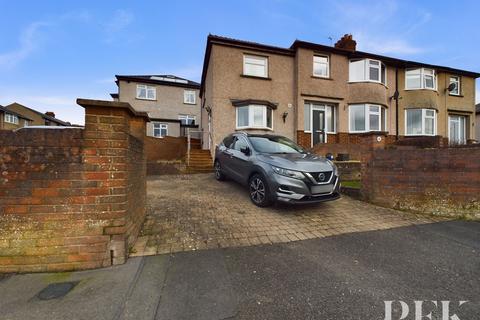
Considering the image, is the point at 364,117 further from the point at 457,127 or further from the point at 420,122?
the point at 457,127

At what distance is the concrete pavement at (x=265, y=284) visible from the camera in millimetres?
1893

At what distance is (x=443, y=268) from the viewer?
267 cm

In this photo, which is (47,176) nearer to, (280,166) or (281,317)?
(281,317)

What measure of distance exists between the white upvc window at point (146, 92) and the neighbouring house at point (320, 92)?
1078cm

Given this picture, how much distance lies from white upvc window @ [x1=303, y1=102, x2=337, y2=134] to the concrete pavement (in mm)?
9867

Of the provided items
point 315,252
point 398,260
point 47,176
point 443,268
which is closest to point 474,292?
point 443,268

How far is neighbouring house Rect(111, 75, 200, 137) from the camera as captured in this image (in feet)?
68.5

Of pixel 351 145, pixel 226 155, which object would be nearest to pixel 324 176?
pixel 226 155

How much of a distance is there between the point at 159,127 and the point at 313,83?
48.7 feet

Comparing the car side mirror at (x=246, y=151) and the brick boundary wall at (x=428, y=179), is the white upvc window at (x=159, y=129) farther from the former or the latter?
the brick boundary wall at (x=428, y=179)

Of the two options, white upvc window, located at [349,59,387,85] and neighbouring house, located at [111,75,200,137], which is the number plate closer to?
white upvc window, located at [349,59,387,85]

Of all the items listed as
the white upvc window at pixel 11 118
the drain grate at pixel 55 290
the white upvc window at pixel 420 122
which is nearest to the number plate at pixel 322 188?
the drain grate at pixel 55 290

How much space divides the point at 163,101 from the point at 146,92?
1.68m

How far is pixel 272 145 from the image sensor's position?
5.70 meters
